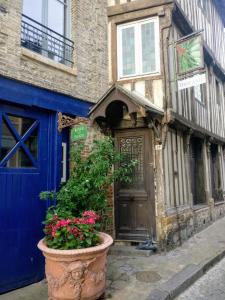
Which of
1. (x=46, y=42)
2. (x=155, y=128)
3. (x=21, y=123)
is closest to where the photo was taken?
(x=21, y=123)

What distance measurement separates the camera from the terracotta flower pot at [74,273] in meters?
3.81

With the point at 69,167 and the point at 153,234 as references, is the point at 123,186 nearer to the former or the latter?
the point at 153,234

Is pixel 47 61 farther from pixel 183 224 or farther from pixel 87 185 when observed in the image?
Result: pixel 183 224

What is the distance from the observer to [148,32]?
24.6ft

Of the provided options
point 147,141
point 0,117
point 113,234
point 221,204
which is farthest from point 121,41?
point 221,204

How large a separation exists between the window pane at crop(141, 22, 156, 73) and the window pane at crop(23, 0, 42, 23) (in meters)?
2.84

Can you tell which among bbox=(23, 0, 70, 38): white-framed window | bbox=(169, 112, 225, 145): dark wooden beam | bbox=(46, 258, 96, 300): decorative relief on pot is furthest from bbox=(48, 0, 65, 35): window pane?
bbox=(46, 258, 96, 300): decorative relief on pot

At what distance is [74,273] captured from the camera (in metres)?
3.81

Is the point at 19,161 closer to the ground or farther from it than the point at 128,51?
closer to the ground

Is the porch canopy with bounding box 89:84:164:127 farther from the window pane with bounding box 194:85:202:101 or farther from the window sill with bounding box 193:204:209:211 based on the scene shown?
the window sill with bounding box 193:204:209:211

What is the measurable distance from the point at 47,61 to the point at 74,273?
3495 millimetres

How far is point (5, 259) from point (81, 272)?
1.38 m

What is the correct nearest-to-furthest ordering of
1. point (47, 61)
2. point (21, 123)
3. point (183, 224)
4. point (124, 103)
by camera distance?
point (21, 123) < point (47, 61) < point (124, 103) < point (183, 224)

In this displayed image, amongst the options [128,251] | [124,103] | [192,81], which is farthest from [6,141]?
[192,81]
